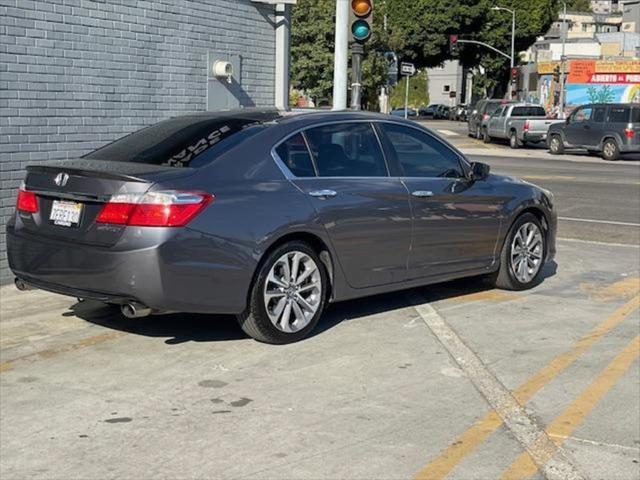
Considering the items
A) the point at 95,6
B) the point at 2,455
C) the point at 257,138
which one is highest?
the point at 95,6

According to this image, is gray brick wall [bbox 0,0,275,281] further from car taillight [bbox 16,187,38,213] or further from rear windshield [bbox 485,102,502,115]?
rear windshield [bbox 485,102,502,115]

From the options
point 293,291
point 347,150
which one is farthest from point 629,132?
point 293,291

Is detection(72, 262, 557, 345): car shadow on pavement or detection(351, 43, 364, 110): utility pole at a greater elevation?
detection(351, 43, 364, 110): utility pole

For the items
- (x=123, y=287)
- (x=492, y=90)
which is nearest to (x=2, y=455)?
(x=123, y=287)

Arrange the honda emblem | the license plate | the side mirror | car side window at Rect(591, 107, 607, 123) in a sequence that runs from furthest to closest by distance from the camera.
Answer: car side window at Rect(591, 107, 607, 123) < the side mirror < the honda emblem < the license plate

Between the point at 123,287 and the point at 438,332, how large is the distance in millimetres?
2411

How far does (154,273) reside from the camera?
5.40m

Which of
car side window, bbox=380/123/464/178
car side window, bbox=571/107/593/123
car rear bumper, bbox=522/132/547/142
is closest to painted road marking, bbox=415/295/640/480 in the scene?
car side window, bbox=380/123/464/178

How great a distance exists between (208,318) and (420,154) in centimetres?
219

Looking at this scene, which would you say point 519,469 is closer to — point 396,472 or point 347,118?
point 396,472

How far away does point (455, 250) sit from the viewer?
727 centimetres

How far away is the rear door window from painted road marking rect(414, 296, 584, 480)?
23222 mm

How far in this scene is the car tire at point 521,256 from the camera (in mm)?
7863

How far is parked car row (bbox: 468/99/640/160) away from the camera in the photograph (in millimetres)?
27672
